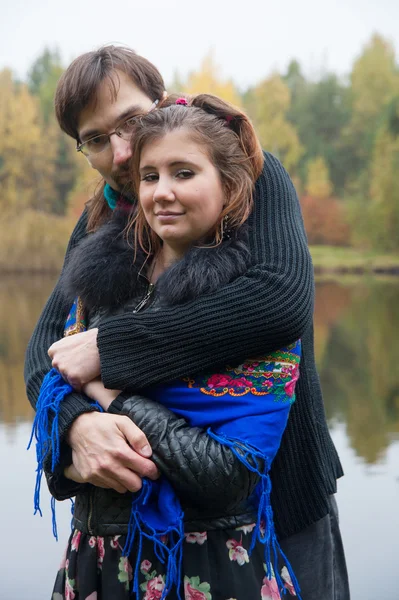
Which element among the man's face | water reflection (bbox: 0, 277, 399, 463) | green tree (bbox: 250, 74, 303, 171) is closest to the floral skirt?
the man's face

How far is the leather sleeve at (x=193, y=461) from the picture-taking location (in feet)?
4.30

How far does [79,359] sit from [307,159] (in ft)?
95.9

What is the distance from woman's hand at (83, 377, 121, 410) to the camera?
144 cm

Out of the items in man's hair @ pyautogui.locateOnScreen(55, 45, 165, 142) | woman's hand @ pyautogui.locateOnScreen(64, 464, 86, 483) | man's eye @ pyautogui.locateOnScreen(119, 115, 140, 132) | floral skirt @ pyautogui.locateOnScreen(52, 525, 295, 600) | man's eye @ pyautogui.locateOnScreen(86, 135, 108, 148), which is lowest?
floral skirt @ pyautogui.locateOnScreen(52, 525, 295, 600)

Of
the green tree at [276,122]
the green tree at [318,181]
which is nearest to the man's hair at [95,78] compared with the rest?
the green tree at [318,181]

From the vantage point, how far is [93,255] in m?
1.59

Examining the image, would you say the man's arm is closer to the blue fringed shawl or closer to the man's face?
the blue fringed shawl

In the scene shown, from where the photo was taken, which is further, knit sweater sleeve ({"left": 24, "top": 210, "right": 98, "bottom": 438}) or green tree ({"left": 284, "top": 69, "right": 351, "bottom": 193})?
green tree ({"left": 284, "top": 69, "right": 351, "bottom": 193})

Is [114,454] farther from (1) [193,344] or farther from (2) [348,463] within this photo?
(2) [348,463]

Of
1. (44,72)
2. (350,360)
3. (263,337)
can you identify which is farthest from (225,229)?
(44,72)

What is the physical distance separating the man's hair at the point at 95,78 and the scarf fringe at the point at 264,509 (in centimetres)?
82

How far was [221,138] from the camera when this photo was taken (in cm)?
146

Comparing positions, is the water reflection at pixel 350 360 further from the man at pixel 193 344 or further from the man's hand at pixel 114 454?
the man's hand at pixel 114 454

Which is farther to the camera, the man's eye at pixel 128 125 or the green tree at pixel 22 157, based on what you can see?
the green tree at pixel 22 157
